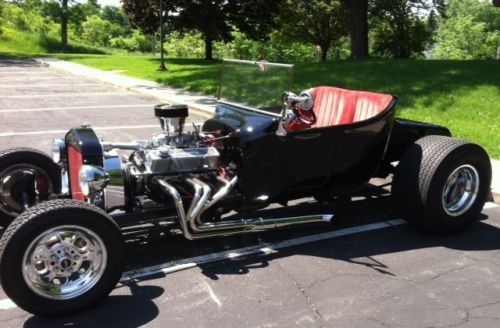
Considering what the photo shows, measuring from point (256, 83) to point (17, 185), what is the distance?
215 centimetres

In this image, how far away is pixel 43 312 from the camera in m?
3.20

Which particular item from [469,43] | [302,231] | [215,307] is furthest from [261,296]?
[469,43]

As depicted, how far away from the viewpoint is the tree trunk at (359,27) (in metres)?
19.2

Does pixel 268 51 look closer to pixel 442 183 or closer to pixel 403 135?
pixel 403 135

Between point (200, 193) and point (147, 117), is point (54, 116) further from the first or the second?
point (200, 193)

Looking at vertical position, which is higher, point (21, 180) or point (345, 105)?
point (345, 105)

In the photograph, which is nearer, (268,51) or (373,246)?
(373,246)

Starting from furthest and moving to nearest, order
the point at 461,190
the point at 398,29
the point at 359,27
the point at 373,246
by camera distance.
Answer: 1. the point at 398,29
2. the point at 359,27
3. the point at 461,190
4. the point at 373,246

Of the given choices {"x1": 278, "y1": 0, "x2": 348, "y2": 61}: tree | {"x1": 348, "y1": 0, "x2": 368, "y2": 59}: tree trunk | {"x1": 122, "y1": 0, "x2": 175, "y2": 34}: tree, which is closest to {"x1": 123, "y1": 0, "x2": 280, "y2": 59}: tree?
{"x1": 122, "y1": 0, "x2": 175, "y2": 34}: tree

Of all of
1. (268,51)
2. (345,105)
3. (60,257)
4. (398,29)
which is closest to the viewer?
(60,257)

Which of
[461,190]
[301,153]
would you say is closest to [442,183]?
[461,190]

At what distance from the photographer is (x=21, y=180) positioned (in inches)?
174

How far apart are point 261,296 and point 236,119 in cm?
153

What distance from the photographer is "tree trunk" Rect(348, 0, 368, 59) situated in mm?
19219
